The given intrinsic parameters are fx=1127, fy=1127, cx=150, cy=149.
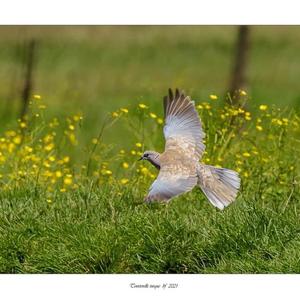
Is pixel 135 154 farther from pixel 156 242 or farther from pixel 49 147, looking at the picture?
pixel 156 242

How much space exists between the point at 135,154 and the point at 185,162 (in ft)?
3.34

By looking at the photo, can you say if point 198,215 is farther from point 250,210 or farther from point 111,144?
point 111,144

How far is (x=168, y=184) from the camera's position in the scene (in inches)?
320

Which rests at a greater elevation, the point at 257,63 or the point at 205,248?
the point at 257,63

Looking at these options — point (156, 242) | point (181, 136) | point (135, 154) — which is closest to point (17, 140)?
point (135, 154)

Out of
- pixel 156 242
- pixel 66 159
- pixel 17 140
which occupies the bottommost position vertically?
pixel 156 242

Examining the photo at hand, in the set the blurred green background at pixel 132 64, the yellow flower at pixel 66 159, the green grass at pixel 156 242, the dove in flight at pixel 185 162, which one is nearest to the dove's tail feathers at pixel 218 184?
the dove in flight at pixel 185 162

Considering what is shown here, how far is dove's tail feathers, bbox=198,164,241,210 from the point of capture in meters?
8.45

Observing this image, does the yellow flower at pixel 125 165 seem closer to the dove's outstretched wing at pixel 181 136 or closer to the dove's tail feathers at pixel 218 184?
the dove's outstretched wing at pixel 181 136

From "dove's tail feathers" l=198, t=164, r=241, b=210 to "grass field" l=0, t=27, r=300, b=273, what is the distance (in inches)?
3.8

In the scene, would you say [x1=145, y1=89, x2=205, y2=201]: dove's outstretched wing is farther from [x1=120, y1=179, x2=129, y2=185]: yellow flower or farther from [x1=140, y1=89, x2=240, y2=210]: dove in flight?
[x1=120, y1=179, x2=129, y2=185]: yellow flower

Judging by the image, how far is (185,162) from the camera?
850 cm

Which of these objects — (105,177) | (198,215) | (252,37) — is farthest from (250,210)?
(252,37)
